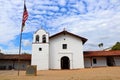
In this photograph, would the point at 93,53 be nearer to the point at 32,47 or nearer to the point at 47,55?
the point at 47,55

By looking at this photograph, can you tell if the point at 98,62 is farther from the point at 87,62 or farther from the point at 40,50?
the point at 40,50

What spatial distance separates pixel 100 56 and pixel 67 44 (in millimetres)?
7660

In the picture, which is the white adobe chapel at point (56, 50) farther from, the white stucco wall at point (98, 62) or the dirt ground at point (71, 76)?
the dirt ground at point (71, 76)

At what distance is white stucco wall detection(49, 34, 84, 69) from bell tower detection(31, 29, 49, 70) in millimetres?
1368

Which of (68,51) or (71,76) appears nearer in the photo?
(71,76)

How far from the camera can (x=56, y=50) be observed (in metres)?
37.8

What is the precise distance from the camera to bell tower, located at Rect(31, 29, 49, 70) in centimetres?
3622

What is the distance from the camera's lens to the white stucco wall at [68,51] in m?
37.3

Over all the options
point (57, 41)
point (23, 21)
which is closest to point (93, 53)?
point (57, 41)

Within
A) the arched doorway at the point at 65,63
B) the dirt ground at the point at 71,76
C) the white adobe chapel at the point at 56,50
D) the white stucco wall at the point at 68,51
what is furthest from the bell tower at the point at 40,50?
the dirt ground at the point at 71,76

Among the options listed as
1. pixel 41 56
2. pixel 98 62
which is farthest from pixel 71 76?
pixel 98 62

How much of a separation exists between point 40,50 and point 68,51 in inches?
217

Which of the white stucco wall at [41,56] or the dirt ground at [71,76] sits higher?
the white stucco wall at [41,56]

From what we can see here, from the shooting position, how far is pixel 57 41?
125ft
